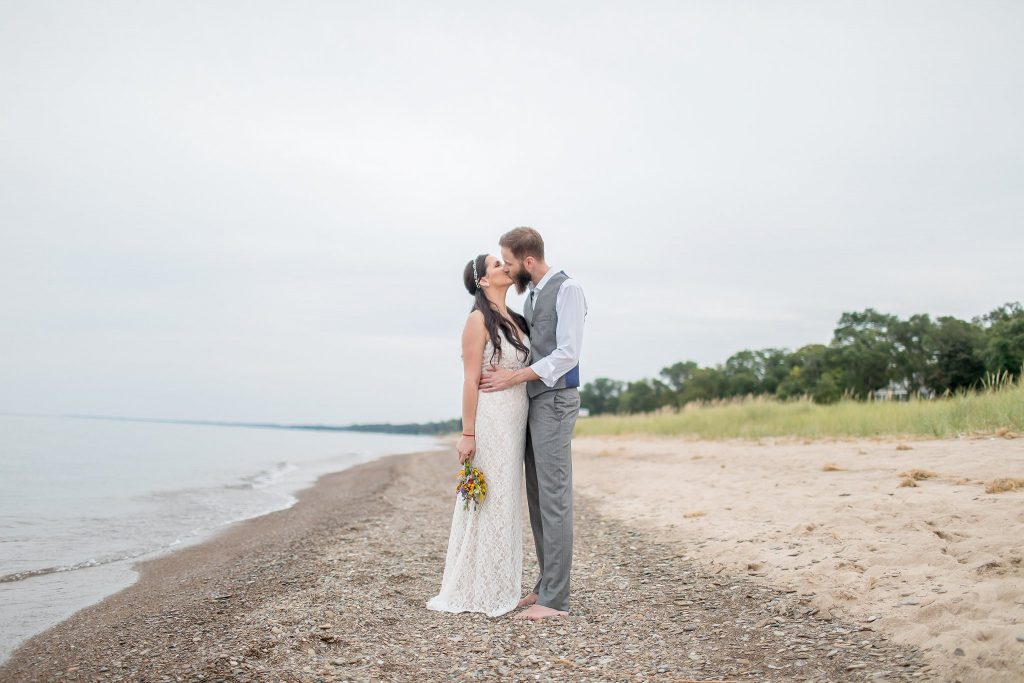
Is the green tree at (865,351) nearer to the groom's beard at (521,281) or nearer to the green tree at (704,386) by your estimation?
the green tree at (704,386)

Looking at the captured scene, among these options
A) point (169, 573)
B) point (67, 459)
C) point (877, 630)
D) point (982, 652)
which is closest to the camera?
point (982, 652)

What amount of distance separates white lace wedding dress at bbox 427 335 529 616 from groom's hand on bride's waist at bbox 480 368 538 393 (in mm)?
85

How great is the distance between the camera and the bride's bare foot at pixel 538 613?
465 cm

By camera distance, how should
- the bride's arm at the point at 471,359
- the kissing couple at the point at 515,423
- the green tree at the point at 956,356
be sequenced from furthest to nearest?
1. the green tree at the point at 956,356
2. the bride's arm at the point at 471,359
3. the kissing couple at the point at 515,423

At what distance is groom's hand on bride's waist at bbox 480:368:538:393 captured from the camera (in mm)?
4730

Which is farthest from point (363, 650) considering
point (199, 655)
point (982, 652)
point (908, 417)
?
point (908, 417)

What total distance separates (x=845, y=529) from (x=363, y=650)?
13.7 ft

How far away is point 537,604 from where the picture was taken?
4.80 m

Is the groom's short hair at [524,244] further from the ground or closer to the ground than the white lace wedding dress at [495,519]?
further from the ground

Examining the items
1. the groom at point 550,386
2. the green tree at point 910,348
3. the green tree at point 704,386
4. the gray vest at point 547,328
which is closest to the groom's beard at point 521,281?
the groom at point 550,386

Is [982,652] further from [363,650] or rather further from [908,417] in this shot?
[908,417]

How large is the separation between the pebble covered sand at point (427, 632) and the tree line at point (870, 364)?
10.0 metres

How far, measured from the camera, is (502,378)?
4828mm

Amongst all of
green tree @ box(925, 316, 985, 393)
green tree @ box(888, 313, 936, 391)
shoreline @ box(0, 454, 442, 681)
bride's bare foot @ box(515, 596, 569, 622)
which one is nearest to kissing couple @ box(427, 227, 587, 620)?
bride's bare foot @ box(515, 596, 569, 622)
